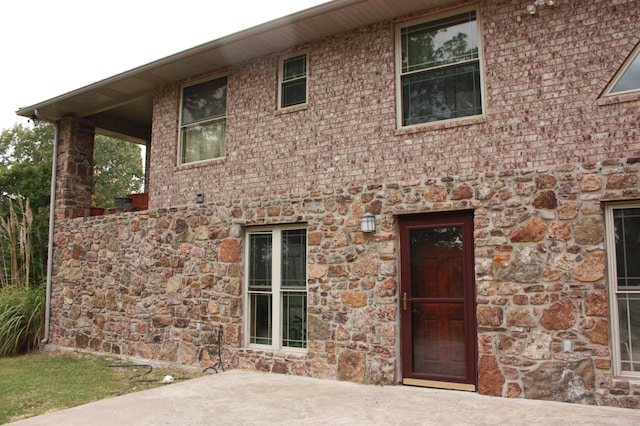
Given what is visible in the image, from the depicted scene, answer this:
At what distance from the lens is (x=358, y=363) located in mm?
6266

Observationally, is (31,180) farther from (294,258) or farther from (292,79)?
(294,258)

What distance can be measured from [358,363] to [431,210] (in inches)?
81.3

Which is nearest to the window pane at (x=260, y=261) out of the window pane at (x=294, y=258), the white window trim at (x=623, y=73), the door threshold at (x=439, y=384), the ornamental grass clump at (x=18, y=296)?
the window pane at (x=294, y=258)

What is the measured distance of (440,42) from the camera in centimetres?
630

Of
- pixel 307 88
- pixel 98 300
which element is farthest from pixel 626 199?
pixel 98 300

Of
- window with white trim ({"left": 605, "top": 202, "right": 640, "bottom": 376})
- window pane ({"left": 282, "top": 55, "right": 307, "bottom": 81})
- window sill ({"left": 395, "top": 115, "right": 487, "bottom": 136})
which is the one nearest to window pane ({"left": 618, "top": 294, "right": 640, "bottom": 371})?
window with white trim ({"left": 605, "top": 202, "right": 640, "bottom": 376})

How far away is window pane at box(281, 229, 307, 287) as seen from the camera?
7.04m

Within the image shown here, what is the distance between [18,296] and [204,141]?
5.03 metres

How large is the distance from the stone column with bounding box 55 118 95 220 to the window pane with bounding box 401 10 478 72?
22.9ft

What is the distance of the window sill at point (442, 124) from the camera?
5855 millimetres

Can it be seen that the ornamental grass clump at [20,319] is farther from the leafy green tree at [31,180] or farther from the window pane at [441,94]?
the window pane at [441,94]

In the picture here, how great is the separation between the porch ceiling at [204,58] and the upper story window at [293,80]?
0.21 m

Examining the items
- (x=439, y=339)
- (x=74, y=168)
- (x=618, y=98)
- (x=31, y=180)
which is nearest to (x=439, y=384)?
(x=439, y=339)

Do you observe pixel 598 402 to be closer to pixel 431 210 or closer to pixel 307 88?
pixel 431 210
